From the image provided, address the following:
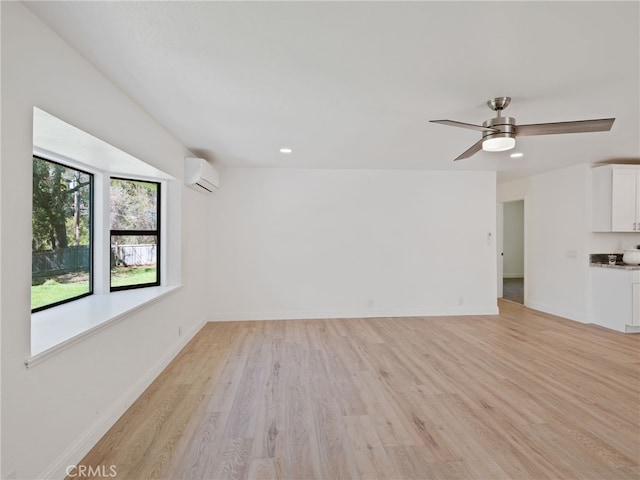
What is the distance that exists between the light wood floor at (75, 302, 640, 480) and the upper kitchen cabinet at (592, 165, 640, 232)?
70.6 inches

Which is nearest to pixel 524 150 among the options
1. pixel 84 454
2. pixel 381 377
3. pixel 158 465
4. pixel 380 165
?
pixel 380 165

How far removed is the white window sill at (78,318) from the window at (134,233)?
0.80 ft

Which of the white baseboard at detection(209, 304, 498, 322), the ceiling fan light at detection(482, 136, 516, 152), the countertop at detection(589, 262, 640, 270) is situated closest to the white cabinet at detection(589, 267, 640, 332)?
the countertop at detection(589, 262, 640, 270)

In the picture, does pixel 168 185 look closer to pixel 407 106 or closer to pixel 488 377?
pixel 407 106

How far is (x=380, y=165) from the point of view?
481 cm

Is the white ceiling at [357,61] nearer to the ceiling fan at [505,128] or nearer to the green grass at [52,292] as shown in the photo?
the ceiling fan at [505,128]

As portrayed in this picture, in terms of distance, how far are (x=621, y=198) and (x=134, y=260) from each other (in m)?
6.71

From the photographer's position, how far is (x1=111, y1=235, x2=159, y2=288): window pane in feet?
10.7

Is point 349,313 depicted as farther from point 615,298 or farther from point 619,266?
point 619,266

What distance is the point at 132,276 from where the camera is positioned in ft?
11.2

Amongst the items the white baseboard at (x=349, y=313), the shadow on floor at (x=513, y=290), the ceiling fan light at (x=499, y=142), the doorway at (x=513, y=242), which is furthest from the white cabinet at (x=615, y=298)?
the doorway at (x=513, y=242)

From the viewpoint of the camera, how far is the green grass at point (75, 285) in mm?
2329

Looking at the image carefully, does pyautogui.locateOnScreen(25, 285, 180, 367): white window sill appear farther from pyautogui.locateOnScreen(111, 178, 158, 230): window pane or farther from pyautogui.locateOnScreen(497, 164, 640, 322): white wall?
pyautogui.locateOnScreen(497, 164, 640, 322): white wall

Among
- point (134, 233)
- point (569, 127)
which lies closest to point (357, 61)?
point (569, 127)
